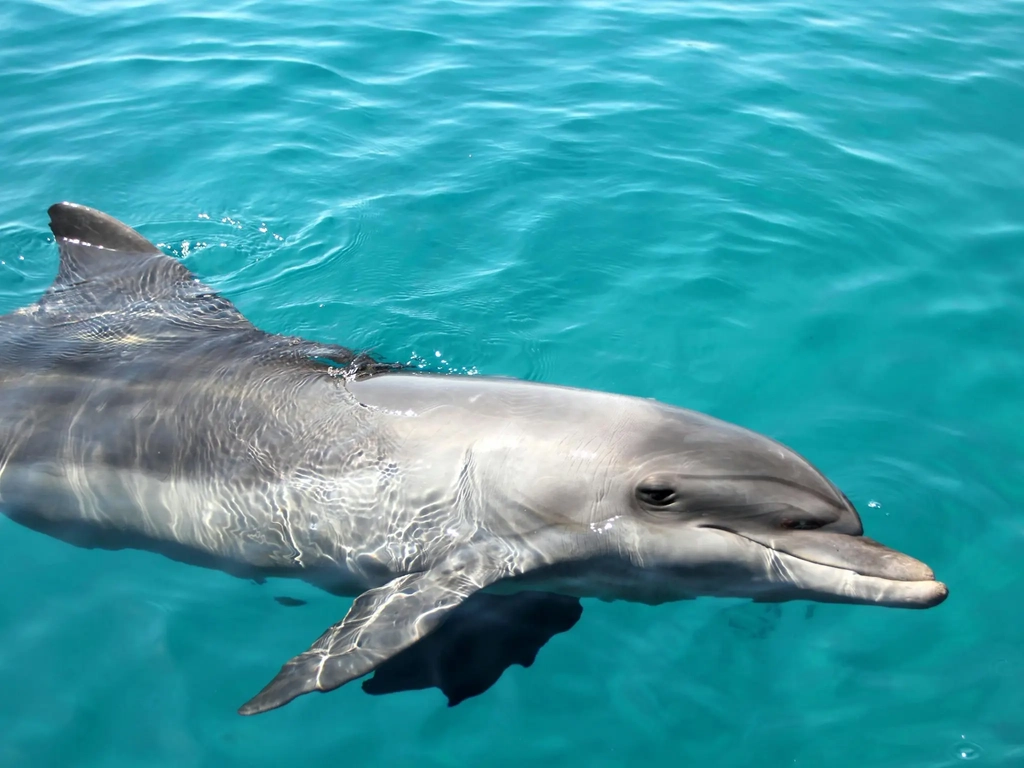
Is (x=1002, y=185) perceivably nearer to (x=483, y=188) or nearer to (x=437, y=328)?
(x=483, y=188)

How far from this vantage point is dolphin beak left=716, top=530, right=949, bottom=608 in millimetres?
4762

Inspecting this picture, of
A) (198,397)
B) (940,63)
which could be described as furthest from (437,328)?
(940,63)

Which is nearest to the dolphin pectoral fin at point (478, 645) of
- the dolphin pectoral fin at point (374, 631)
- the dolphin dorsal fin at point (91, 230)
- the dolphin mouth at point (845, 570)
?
the dolphin pectoral fin at point (374, 631)

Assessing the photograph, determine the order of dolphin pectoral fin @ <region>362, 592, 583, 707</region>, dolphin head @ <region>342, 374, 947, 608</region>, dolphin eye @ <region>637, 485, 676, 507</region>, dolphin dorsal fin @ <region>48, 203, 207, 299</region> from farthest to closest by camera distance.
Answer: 1. dolphin dorsal fin @ <region>48, 203, 207, 299</region>
2. dolphin pectoral fin @ <region>362, 592, 583, 707</region>
3. dolphin eye @ <region>637, 485, 676, 507</region>
4. dolphin head @ <region>342, 374, 947, 608</region>

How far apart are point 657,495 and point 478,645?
5.27 feet

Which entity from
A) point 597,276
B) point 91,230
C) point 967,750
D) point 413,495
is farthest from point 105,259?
point 967,750

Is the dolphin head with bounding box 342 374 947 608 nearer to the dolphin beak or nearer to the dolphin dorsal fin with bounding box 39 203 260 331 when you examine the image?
the dolphin beak

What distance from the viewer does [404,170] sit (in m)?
10.9

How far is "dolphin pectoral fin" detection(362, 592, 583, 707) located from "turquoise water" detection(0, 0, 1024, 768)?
109 mm

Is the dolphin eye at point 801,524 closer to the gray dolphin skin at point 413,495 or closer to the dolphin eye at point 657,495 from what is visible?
the gray dolphin skin at point 413,495

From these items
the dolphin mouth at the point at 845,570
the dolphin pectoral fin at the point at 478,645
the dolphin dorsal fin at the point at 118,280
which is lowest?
the dolphin pectoral fin at the point at 478,645

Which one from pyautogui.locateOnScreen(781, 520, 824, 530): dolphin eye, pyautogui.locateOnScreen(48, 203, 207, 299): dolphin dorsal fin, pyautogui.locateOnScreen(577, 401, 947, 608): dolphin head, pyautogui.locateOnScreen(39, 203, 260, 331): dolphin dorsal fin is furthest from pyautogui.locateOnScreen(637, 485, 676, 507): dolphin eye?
pyautogui.locateOnScreen(48, 203, 207, 299): dolphin dorsal fin

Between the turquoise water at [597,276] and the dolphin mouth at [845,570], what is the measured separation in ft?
3.17

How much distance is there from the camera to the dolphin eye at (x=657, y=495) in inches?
211
